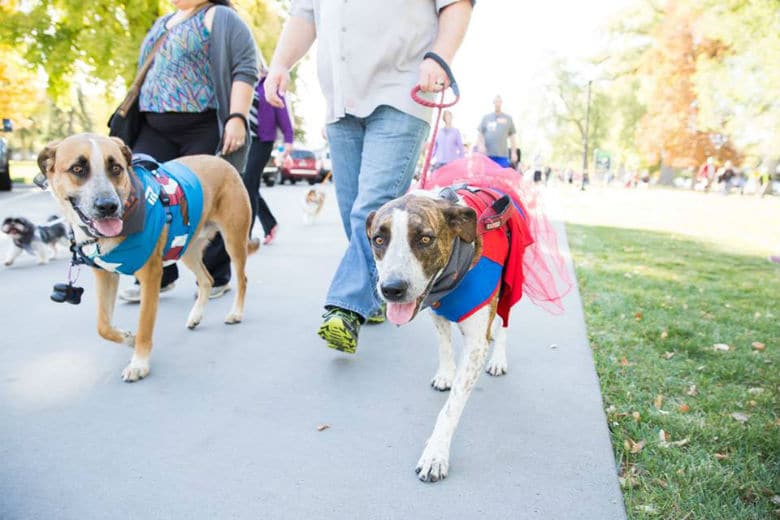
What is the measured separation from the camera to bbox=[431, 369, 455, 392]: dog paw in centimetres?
294

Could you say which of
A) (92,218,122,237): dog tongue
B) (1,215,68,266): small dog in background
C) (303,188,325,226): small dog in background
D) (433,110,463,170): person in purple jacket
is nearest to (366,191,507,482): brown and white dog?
(92,218,122,237): dog tongue

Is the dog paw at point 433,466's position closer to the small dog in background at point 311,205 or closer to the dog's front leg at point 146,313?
the dog's front leg at point 146,313

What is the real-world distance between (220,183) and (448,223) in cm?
217

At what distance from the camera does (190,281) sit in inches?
211

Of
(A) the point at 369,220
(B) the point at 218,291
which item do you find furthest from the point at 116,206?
(B) the point at 218,291

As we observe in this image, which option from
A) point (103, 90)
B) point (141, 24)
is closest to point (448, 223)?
point (141, 24)

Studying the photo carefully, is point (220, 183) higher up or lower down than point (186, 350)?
higher up

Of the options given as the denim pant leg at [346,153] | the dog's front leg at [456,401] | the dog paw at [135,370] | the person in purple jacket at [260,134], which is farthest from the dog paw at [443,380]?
the person in purple jacket at [260,134]

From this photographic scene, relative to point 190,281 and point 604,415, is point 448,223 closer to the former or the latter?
point 604,415

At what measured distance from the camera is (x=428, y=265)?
222 cm

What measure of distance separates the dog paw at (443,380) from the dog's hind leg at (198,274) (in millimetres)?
1970

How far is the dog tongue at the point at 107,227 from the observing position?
272 centimetres

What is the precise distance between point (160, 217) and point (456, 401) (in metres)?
1.98

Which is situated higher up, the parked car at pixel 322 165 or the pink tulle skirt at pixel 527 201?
the parked car at pixel 322 165
